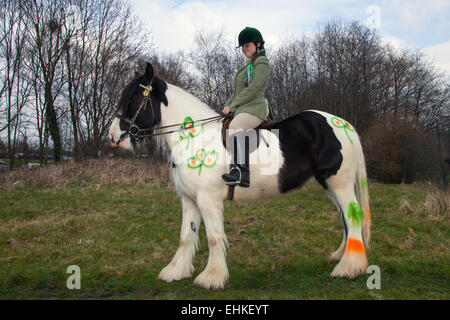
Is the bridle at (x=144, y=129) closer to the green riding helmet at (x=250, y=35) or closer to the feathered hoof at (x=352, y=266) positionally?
the green riding helmet at (x=250, y=35)

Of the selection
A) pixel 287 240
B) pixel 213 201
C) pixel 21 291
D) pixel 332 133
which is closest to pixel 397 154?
pixel 287 240

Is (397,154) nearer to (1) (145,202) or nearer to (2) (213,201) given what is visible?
(1) (145,202)

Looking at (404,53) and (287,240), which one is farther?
(404,53)

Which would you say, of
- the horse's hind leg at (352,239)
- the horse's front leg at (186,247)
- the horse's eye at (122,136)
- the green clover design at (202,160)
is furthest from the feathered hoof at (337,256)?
the horse's eye at (122,136)

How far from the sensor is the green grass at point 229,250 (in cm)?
393

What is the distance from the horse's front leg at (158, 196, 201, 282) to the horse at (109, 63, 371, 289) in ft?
0.04

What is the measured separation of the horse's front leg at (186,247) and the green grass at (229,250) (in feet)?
0.48

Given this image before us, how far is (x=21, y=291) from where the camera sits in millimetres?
4074

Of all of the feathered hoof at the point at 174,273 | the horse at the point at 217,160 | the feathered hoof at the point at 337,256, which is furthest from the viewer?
the feathered hoof at the point at 337,256

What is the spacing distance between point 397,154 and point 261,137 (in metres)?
13.6

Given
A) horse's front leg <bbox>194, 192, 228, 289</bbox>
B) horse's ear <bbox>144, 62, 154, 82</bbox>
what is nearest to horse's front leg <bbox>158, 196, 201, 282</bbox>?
horse's front leg <bbox>194, 192, 228, 289</bbox>

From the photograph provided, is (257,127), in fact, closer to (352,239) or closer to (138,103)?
(138,103)

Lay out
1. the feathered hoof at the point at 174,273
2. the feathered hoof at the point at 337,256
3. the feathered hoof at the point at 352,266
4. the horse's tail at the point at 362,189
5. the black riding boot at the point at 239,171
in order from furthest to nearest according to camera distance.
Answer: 1. the feathered hoof at the point at 337,256
2. the horse's tail at the point at 362,189
3. the feathered hoof at the point at 174,273
4. the feathered hoof at the point at 352,266
5. the black riding boot at the point at 239,171

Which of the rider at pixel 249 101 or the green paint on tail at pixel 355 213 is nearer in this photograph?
the rider at pixel 249 101
